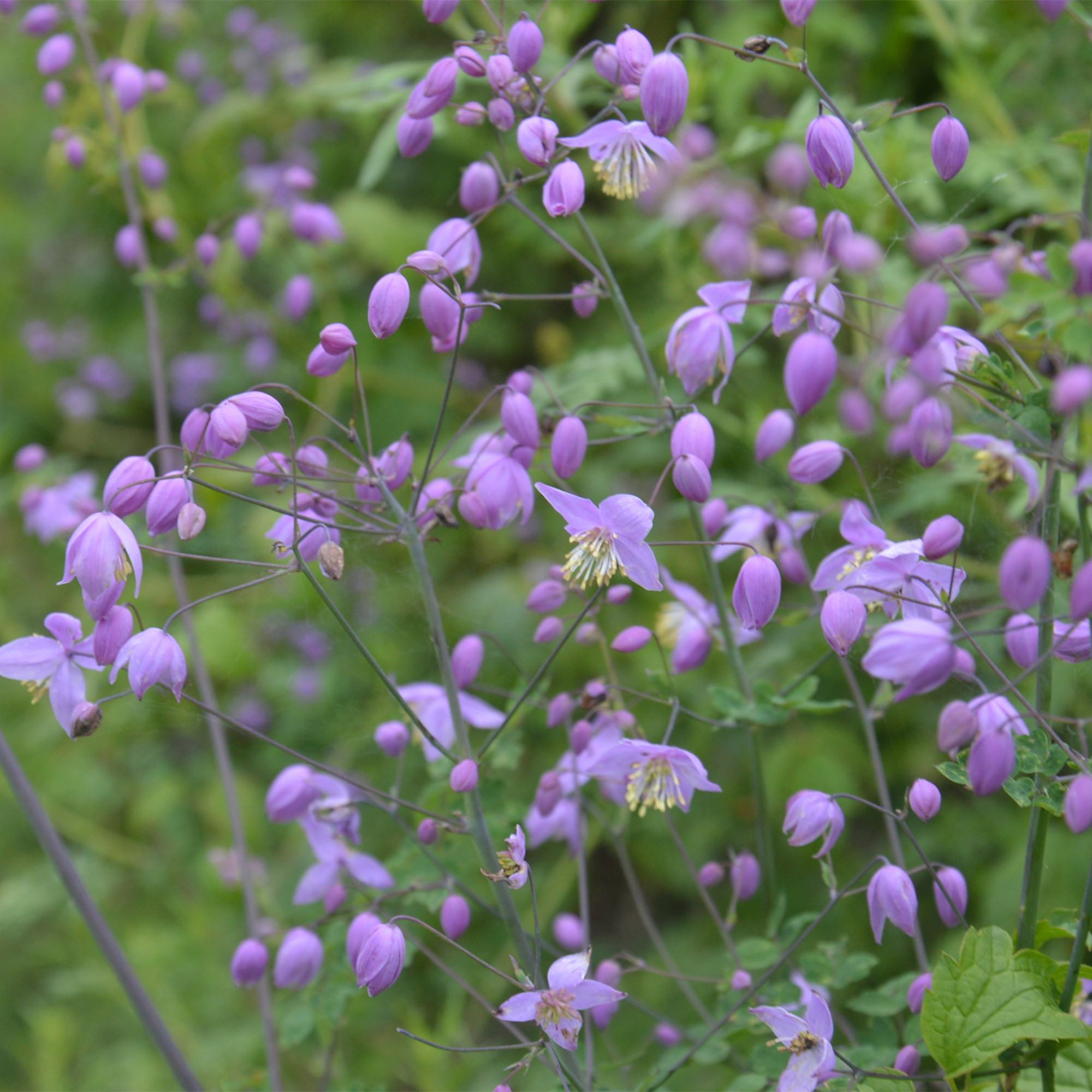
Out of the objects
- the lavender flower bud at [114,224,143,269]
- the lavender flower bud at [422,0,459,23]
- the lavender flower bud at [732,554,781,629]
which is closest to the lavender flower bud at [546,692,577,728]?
the lavender flower bud at [732,554,781,629]

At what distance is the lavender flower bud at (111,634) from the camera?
3.17ft

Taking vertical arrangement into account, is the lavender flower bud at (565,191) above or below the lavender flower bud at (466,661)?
above

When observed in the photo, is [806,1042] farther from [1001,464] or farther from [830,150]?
[830,150]

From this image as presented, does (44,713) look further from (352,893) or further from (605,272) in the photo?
(605,272)

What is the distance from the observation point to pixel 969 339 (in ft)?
3.27

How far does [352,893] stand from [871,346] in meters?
1.27

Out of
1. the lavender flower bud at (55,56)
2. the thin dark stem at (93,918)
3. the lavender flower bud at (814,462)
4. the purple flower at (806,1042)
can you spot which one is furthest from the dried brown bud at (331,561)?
the lavender flower bud at (55,56)

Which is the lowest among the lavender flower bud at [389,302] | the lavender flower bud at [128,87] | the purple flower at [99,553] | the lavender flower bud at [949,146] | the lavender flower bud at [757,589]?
the lavender flower bud at [757,589]

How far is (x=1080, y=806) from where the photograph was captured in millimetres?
804

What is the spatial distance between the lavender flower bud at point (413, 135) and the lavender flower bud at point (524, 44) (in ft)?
0.72

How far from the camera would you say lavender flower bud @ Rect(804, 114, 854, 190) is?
3.17ft

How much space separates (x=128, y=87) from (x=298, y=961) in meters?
1.62

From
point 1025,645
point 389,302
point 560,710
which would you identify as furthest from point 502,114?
point 1025,645

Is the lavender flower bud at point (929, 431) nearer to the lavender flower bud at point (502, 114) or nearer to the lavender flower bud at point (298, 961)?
the lavender flower bud at point (502, 114)
